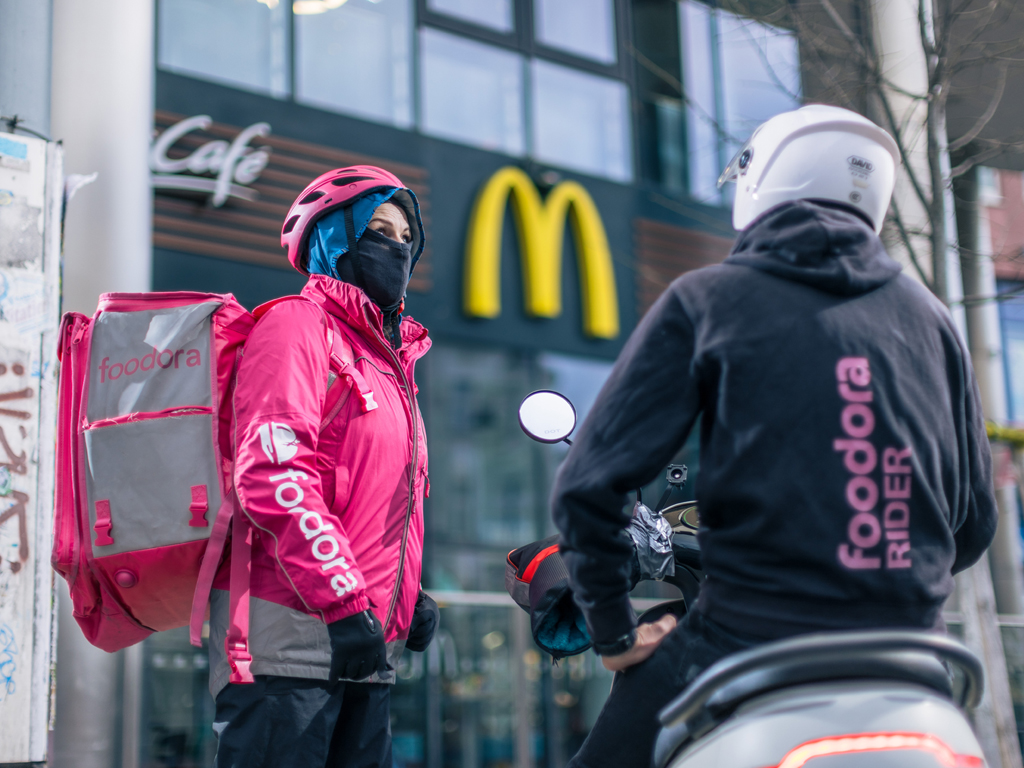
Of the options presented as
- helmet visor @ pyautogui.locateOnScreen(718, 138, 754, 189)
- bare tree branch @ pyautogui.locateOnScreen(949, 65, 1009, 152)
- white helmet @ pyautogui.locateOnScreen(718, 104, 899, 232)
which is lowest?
white helmet @ pyautogui.locateOnScreen(718, 104, 899, 232)

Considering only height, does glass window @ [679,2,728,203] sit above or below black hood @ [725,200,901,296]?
above

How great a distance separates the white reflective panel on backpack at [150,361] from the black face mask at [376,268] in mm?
464

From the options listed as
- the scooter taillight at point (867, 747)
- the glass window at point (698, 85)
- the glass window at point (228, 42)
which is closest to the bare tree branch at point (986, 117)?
the scooter taillight at point (867, 747)

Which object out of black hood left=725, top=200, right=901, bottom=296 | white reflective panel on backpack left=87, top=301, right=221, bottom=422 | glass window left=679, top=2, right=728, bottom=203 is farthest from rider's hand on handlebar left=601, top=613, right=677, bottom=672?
glass window left=679, top=2, right=728, bottom=203

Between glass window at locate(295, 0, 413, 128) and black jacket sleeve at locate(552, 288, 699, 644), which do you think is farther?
glass window at locate(295, 0, 413, 128)

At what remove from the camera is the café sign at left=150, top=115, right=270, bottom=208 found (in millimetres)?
9789

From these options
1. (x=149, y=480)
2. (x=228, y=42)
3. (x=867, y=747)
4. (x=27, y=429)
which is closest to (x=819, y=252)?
(x=867, y=747)

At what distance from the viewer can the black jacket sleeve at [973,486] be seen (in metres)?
2.05

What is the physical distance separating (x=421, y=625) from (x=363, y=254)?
3.34ft

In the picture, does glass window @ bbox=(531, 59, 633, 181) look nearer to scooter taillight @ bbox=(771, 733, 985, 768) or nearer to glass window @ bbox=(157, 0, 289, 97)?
glass window @ bbox=(157, 0, 289, 97)

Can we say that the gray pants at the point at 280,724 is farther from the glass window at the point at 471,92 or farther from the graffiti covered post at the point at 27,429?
the glass window at the point at 471,92

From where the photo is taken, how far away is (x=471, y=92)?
12.4 m

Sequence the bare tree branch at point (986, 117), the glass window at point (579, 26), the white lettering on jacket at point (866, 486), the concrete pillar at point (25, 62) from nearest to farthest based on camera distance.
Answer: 1. the white lettering on jacket at point (866, 486)
2. the concrete pillar at point (25, 62)
3. the bare tree branch at point (986, 117)
4. the glass window at point (579, 26)

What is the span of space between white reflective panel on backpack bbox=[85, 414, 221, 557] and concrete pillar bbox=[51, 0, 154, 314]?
2.58 metres
